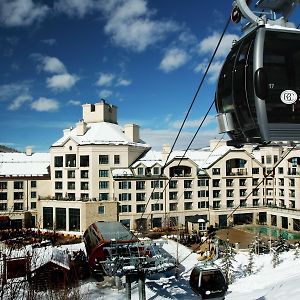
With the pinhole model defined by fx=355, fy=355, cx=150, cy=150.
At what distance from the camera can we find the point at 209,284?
34.0 feet

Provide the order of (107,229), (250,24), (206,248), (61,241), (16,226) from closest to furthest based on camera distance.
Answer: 1. (250,24)
2. (107,229)
3. (206,248)
4. (61,241)
5. (16,226)

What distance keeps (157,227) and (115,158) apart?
451 inches

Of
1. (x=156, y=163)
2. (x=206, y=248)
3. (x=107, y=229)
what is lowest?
(x=206, y=248)

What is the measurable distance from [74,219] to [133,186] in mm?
9219

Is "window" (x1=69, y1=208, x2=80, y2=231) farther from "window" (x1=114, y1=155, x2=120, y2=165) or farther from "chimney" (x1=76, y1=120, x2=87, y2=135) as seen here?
"chimney" (x1=76, y1=120, x2=87, y2=135)

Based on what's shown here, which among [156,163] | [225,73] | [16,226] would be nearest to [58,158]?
[16,226]

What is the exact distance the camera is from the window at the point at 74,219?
47.9 meters

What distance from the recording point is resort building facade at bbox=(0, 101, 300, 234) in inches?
1944

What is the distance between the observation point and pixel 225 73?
6.69m

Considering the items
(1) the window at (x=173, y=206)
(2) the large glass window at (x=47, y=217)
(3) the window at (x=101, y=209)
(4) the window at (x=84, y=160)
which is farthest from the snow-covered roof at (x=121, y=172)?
(2) the large glass window at (x=47, y=217)

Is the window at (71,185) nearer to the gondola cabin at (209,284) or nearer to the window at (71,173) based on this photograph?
the window at (71,173)

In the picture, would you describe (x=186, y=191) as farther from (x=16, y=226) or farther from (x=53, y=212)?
(x=16, y=226)

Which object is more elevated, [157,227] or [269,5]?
[269,5]

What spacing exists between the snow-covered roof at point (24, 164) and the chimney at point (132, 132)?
43.4ft
